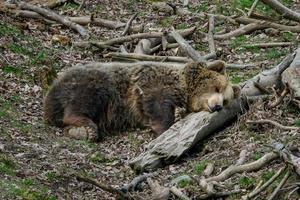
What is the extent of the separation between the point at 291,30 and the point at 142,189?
250 inches

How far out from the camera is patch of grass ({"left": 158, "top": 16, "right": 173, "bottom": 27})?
14356 millimetres

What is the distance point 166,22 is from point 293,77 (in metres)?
6.38

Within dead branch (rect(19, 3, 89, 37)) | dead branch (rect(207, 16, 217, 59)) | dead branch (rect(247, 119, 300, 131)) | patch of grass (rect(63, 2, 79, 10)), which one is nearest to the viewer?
dead branch (rect(247, 119, 300, 131))

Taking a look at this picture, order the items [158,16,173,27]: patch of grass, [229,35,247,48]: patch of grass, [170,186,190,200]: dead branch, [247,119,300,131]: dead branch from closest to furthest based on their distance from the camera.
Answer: [170,186,190,200]: dead branch → [247,119,300,131]: dead branch → [229,35,247,48]: patch of grass → [158,16,173,27]: patch of grass

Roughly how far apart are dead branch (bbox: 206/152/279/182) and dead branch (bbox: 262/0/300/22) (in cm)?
519

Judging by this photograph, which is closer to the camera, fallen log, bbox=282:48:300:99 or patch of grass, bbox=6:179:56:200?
patch of grass, bbox=6:179:56:200

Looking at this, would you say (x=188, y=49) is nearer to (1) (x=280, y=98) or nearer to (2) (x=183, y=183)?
(1) (x=280, y=98)

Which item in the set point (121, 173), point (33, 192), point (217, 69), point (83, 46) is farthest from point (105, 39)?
point (33, 192)

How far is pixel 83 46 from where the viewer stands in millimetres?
12789

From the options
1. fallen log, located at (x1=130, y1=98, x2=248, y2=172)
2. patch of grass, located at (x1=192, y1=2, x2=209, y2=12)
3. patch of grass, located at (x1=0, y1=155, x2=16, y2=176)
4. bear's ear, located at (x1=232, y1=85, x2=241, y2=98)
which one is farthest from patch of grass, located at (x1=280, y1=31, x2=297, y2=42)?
patch of grass, located at (x1=0, y1=155, x2=16, y2=176)

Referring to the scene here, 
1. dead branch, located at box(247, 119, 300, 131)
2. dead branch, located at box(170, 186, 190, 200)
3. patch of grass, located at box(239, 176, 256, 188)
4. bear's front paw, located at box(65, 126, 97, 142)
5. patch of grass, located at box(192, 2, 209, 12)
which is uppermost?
patch of grass, located at box(192, 2, 209, 12)

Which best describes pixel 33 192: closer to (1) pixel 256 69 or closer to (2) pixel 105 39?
(1) pixel 256 69

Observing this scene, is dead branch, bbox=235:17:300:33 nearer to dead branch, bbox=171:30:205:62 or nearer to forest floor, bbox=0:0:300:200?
forest floor, bbox=0:0:300:200

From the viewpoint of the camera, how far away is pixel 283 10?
11.8 meters
